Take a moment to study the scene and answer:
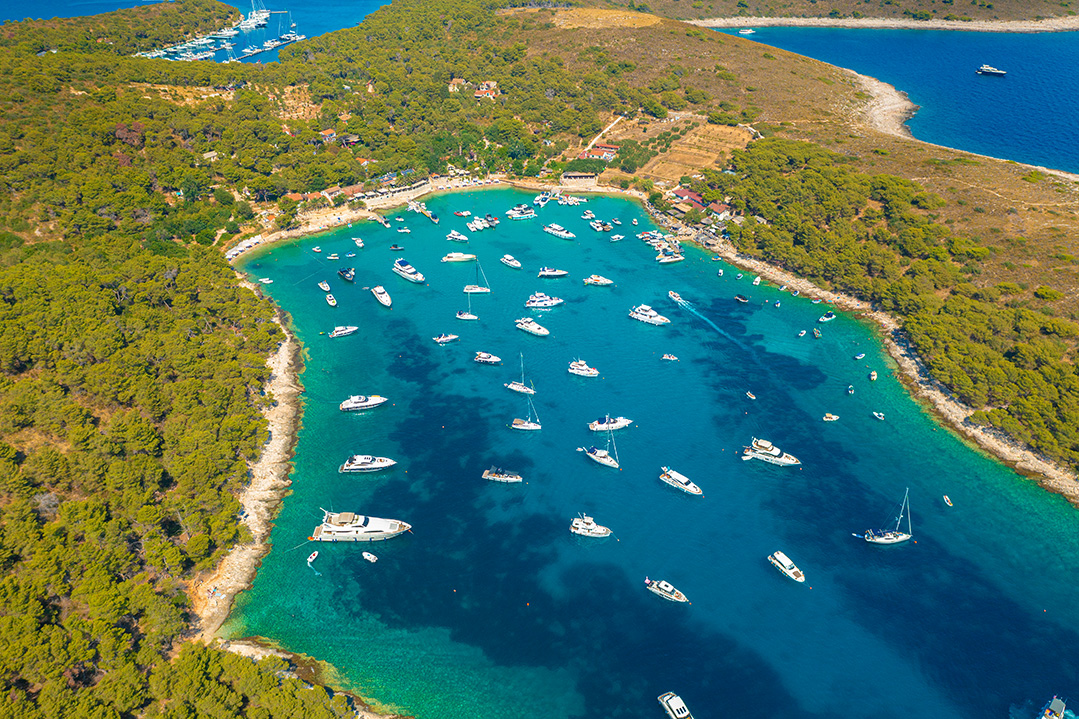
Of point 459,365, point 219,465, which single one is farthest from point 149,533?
point 459,365

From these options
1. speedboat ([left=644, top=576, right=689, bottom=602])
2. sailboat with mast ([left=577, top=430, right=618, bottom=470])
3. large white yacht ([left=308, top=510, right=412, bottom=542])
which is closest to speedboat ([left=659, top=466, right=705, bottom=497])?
sailboat with mast ([left=577, top=430, right=618, bottom=470])

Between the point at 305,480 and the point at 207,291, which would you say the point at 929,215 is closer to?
the point at 305,480

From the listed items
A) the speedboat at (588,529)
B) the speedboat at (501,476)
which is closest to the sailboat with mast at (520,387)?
the speedboat at (501,476)

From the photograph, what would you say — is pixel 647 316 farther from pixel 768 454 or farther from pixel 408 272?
pixel 408 272

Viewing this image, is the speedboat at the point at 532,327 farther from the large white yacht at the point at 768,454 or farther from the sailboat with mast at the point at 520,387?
the large white yacht at the point at 768,454

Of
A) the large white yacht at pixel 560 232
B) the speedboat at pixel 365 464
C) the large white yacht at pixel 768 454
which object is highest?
the large white yacht at pixel 560 232

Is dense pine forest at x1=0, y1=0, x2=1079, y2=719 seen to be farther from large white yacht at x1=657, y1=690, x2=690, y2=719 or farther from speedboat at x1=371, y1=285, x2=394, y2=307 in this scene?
large white yacht at x1=657, y1=690, x2=690, y2=719

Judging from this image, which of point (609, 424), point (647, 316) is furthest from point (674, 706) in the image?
point (647, 316)
